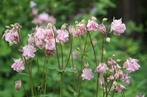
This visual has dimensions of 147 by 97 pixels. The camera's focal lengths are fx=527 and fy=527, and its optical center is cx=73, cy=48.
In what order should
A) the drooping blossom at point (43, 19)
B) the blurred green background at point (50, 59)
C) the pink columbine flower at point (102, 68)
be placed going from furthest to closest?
the drooping blossom at point (43, 19) → the blurred green background at point (50, 59) → the pink columbine flower at point (102, 68)

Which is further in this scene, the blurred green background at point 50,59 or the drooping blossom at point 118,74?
the blurred green background at point 50,59

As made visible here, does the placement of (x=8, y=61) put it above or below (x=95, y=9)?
below

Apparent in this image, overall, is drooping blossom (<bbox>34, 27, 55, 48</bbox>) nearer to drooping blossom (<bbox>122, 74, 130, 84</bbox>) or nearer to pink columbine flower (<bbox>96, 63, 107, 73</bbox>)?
pink columbine flower (<bbox>96, 63, 107, 73</bbox>)

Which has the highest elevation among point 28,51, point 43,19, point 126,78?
point 43,19

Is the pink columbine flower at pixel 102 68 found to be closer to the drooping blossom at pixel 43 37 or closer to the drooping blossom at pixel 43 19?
the drooping blossom at pixel 43 37

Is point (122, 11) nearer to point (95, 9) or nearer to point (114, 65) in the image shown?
point (95, 9)

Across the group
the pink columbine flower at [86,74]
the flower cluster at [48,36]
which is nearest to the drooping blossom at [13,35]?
the flower cluster at [48,36]

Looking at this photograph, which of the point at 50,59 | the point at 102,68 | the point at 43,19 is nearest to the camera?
the point at 102,68

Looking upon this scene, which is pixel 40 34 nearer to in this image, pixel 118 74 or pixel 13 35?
pixel 13 35

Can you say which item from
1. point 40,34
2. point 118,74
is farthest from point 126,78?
point 40,34

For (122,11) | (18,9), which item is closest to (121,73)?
(18,9)

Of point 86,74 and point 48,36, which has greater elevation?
point 48,36
